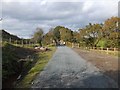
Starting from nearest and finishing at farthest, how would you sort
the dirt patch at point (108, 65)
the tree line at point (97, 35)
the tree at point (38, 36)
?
the dirt patch at point (108, 65)
the tree line at point (97, 35)
the tree at point (38, 36)

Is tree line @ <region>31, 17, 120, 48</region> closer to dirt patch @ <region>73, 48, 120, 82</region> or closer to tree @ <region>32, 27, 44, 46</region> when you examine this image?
tree @ <region>32, 27, 44, 46</region>

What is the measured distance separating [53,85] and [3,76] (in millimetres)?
3910

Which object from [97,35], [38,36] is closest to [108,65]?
[97,35]

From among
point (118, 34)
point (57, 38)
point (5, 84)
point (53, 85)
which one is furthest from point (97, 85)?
point (57, 38)

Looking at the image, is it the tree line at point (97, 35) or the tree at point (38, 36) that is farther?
the tree at point (38, 36)

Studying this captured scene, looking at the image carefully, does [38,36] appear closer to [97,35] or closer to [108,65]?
[97,35]

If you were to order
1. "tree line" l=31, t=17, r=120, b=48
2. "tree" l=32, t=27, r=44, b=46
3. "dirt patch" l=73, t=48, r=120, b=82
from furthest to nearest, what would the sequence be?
1. "tree" l=32, t=27, r=44, b=46
2. "tree line" l=31, t=17, r=120, b=48
3. "dirt patch" l=73, t=48, r=120, b=82

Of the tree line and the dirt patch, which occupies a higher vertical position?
the tree line

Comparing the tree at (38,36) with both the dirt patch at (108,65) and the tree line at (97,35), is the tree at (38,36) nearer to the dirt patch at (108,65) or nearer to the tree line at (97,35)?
the tree line at (97,35)

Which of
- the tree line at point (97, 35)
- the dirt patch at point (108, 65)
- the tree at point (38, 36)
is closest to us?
the dirt patch at point (108, 65)

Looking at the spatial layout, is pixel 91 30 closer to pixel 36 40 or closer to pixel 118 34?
pixel 36 40

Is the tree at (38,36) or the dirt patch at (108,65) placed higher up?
the tree at (38,36)

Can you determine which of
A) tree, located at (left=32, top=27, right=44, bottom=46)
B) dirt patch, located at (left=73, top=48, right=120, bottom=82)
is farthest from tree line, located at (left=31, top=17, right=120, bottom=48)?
dirt patch, located at (left=73, top=48, right=120, bottom=82)

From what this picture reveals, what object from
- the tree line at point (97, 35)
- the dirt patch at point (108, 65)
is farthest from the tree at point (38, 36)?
the dirt patch at point (108, 65)
